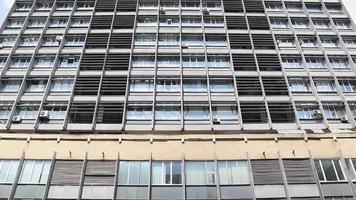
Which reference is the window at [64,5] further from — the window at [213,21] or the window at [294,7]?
the window at [294,7]

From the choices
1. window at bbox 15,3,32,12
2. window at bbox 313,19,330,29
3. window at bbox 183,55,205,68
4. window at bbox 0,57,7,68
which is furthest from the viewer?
window at bbox 15,3,32,12

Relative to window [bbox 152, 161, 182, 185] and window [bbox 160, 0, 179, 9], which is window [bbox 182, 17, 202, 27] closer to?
window [bbox 160, 0, 179, 9]

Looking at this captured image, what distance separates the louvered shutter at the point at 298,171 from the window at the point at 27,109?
22.3 meters

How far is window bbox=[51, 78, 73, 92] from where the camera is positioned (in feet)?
117

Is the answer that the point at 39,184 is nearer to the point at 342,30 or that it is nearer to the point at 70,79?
the point at 70,79

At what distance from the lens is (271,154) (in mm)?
26766

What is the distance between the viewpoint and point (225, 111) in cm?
3453

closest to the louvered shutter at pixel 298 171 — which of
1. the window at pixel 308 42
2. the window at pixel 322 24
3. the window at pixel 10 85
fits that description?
the window at pixel 308 42

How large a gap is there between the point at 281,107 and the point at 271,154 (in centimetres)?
863

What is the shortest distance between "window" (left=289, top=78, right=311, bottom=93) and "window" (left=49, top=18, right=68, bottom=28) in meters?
24.8

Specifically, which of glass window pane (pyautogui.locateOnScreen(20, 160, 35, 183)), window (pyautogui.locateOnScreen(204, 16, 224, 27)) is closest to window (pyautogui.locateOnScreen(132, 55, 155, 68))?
window (pyautogui.locateOnScreen(204, 16, 224, 27))

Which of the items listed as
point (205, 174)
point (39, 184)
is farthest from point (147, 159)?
point (39, 184)

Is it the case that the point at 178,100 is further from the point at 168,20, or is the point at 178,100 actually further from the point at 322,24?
the point at 322,24

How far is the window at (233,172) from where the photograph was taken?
25781 millimetres
